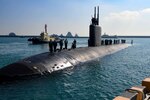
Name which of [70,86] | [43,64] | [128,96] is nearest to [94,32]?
[43,64]

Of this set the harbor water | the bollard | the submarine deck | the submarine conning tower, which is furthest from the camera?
the submarine conning tower

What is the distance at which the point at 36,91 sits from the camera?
1434cm

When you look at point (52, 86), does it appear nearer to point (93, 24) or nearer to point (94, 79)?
point (94, 79)

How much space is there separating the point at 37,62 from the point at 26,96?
225 inches

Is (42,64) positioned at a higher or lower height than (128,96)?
lower

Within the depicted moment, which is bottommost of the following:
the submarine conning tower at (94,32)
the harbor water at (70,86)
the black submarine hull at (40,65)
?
the harbor water at (70,86)

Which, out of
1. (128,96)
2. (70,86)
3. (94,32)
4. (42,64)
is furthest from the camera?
(94,32)

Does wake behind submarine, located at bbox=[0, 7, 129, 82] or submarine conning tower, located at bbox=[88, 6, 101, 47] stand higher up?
submarine conning tower, located at bbox=[88, 6, 101, 47]

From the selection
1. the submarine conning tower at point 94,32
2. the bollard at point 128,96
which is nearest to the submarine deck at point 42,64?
the submarine conning tower at point 94,32

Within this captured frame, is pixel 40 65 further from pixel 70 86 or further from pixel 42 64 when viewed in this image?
pixel 70 86

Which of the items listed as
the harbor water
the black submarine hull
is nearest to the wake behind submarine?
the black submarine hull

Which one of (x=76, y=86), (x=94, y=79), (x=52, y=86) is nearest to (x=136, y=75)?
(x=94, y=79)

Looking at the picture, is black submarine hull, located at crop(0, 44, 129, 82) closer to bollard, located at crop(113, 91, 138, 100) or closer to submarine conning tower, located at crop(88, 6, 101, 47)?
submarine conning tower, located at crop(88, 6, 101, 47)

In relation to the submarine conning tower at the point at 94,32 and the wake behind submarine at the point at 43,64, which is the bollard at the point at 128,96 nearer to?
the wake behind submarine at the point at 43,64
